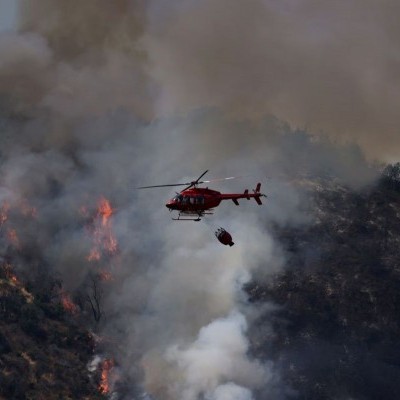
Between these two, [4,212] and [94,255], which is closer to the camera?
[94,255]

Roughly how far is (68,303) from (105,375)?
1589 centimetres

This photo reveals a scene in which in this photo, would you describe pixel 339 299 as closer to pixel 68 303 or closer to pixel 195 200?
pixel 68 303

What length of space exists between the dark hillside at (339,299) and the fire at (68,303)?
75.7 ft

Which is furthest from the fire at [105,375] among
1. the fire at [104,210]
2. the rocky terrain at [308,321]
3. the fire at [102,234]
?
the fire at [104,210]

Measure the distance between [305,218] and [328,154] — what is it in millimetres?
20977

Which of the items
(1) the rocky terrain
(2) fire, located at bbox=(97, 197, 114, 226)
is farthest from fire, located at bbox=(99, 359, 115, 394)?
(2) fire, located at bbox=(97, 197, 114, 226)

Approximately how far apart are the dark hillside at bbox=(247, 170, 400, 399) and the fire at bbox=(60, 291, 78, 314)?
23082 mm

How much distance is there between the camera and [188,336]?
342 feet

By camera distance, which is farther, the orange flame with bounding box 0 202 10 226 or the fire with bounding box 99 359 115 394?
the orange flame with bounding box 0 202 10 226

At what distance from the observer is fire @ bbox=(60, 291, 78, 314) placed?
4471 inches

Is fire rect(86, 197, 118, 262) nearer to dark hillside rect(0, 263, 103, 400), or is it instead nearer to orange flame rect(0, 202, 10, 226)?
dark hillside rect(0, 263, 103, 400)

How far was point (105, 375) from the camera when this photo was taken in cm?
10175

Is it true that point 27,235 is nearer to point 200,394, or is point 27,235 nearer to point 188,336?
point 188,336

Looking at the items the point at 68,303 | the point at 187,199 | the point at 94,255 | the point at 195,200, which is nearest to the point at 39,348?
→ the point at 68,303
